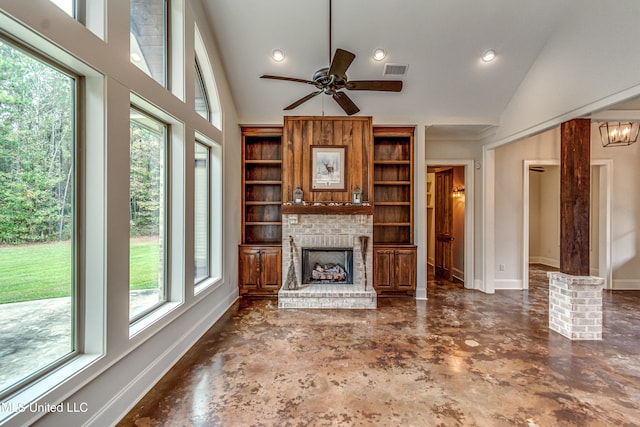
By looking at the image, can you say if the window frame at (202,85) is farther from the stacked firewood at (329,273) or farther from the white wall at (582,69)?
the white wall at (582,69)

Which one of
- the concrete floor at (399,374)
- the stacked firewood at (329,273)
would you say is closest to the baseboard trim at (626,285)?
the concrete floor at (399,374)

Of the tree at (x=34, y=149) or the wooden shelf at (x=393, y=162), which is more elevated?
the wooden shelf at (x=393, y=162)

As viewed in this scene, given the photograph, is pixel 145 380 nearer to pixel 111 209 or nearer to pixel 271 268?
pixel 111 209

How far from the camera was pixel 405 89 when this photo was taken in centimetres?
460

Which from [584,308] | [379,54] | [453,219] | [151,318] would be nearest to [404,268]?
[453,219]

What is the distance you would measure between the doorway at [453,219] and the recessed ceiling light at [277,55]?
342cm

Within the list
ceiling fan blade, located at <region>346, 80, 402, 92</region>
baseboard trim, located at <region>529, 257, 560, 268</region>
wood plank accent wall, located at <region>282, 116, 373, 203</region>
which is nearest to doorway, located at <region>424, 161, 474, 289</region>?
wood plank accent wall, located at <region>282, 116, 373, 203</region>

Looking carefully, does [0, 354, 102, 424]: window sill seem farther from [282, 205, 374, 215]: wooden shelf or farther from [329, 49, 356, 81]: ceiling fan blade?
[282, 205, 374, 215]: wooden shelf

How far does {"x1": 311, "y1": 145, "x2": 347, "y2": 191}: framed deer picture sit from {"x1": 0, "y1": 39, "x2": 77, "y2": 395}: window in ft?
11.0

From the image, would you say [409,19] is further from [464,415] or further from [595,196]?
[595,196]

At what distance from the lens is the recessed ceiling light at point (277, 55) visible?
4090 millimetres

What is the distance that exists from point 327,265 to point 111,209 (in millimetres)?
3662

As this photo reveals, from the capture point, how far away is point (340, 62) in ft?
8.93

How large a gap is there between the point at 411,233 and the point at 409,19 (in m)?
3.26
